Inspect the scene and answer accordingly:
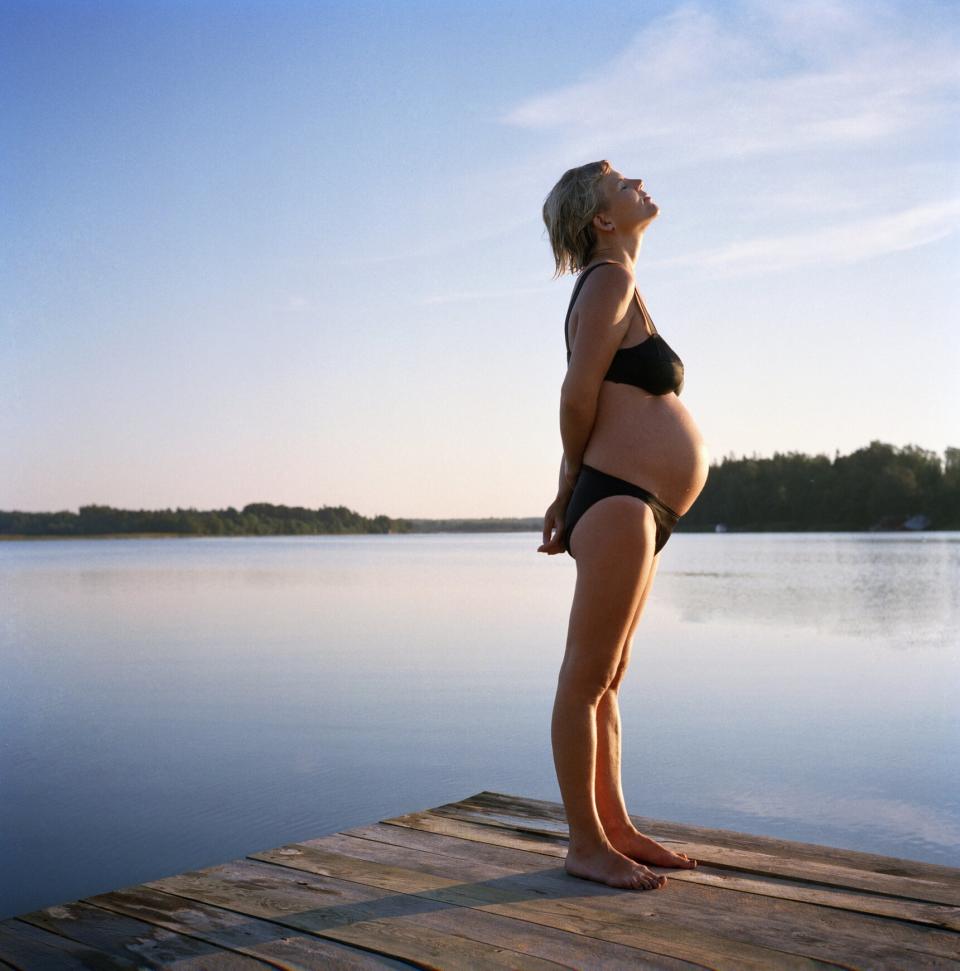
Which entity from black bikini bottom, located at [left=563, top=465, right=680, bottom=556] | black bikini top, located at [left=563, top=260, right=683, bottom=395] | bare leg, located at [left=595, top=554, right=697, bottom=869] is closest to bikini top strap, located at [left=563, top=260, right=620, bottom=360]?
black bikini top, located at [left=563, top=260, right=683, bottom=395]

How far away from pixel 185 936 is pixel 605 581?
1387mm

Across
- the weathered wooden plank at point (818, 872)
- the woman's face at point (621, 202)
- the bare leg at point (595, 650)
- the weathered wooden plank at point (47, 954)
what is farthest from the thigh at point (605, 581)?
the weathered wooden plank at point (47, 954)

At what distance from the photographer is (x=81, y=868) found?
188 inches

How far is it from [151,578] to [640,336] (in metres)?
26.2

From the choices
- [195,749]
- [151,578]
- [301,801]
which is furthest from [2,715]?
[151,578]

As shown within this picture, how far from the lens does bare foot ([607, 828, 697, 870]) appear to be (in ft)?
9.72

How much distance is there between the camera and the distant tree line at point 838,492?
72438 mm

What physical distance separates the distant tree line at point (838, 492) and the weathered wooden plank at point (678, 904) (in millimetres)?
74720

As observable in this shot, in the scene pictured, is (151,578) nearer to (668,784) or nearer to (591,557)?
(668,784)

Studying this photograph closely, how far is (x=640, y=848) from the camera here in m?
2.98

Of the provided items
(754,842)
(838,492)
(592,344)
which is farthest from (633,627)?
(838,492)

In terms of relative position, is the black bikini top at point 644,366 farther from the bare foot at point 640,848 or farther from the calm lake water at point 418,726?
the calm lake water at point 418,726

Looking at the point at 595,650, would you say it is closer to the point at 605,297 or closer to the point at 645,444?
the point at 645,444

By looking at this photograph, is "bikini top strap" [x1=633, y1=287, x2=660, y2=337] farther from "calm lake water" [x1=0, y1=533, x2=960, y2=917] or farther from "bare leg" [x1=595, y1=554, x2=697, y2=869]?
"calm lake water" [x1=0, y1=533, x2=960, y2=917]
